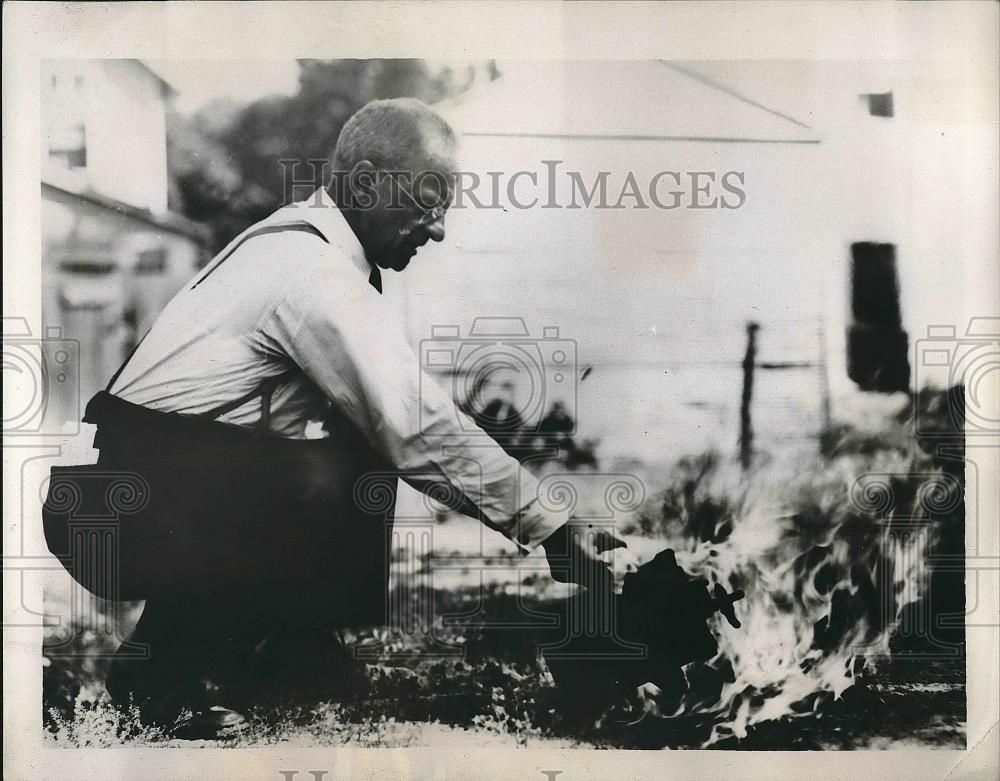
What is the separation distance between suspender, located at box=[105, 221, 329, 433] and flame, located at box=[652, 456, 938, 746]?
111 cm

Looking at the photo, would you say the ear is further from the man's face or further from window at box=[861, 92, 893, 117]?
window at box=[861, 92, 893, 117]

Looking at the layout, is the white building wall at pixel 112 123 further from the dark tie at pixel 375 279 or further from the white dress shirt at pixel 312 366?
the dark tie at pixel 375 279

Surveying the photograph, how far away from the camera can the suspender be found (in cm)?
192

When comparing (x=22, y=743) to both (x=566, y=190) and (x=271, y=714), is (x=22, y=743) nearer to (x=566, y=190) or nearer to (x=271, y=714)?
(x=271, y=714)

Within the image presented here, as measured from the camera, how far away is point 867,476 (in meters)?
1.92

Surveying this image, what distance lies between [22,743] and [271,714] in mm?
663

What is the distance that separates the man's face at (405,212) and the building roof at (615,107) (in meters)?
0.14

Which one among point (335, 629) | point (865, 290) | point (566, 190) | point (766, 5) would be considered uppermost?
point (766, 5)

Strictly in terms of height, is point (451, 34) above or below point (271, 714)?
above

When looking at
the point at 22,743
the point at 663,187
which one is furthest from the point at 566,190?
the point at 22,743

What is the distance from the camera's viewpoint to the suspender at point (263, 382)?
1919 mm

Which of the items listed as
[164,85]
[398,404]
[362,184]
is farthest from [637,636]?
[164,85]

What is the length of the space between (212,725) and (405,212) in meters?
1.41

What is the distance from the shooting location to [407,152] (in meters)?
1.92
